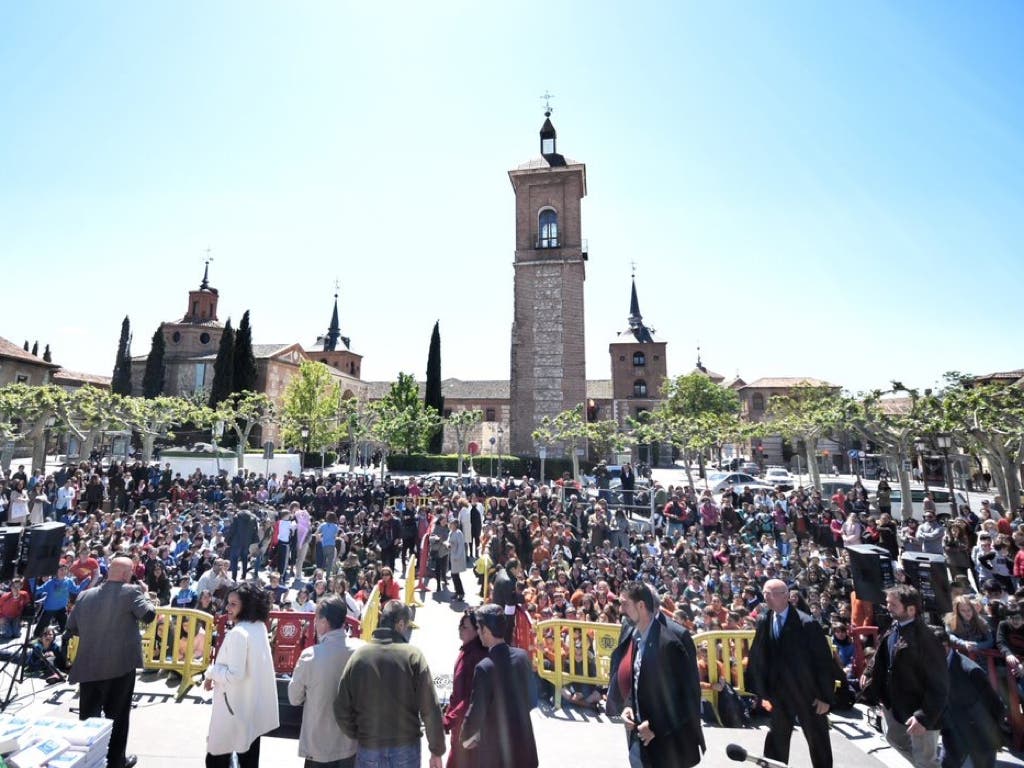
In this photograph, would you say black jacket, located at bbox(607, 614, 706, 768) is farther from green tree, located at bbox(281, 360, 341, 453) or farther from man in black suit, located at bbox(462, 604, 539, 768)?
green tree, located at bbox(281, 360, 341, 453)

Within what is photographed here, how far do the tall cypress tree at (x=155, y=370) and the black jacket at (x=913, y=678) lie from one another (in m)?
60.2

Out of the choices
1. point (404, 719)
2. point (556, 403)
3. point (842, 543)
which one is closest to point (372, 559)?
point (404, 719)

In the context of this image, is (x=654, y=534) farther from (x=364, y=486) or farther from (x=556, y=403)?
(x=556, y=403)

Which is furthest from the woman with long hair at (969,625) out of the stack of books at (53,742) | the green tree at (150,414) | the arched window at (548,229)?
the arched window at (548,229)

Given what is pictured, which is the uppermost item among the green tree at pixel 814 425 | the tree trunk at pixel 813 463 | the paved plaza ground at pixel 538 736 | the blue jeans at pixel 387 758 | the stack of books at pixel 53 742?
the green tree at pixel 814 425

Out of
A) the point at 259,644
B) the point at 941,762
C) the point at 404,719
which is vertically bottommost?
the point at 941,762

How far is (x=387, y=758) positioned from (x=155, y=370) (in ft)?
196

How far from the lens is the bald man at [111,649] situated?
13.3ft

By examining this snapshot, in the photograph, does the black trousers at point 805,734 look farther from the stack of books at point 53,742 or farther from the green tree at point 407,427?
the green tree at point 407,427

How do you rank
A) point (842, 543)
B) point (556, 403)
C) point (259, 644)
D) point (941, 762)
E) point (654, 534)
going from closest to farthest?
1. point (259, 644)
2. point (941, 762)
3. point (842, 543)
4. point (654, 534)
5. point (556, 403)

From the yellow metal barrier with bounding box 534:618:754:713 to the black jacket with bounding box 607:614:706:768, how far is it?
2.45 metres

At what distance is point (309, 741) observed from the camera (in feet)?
10.6

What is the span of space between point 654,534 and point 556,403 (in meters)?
23.1

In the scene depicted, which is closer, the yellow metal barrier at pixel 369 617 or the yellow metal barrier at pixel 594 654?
the yellow metal barrier at pixel 594 654
